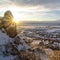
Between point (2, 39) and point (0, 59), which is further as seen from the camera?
point (2, 39)

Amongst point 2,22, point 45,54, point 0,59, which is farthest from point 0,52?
point 2,22

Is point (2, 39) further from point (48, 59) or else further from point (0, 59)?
point (48, 59)

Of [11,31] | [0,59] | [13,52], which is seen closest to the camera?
[0,59]

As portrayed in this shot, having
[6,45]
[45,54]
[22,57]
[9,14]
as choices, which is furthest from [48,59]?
[9,14]

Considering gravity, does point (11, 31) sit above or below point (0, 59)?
above

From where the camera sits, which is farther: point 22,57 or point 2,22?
point 2,22

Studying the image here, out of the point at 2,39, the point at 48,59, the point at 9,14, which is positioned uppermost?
the point at 9,14

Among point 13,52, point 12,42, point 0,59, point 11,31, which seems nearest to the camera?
point 0,59

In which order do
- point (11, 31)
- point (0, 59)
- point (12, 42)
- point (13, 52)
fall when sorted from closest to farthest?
point (0, 59)
point (13, 52)
point (12, 42)
point (11, 31)

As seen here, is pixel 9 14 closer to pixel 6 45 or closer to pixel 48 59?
pixel 6 45
